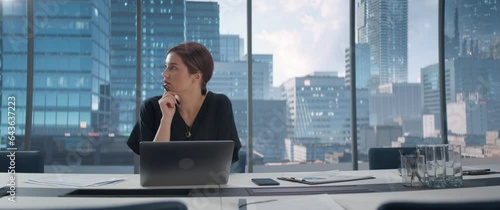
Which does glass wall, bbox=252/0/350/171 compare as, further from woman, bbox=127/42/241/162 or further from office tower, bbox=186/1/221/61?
woman, bbox=127/42/241/162

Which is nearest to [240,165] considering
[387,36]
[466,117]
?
[387,36]

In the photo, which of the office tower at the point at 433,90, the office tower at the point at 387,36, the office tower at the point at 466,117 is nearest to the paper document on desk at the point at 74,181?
the office tower at the point at 387,36

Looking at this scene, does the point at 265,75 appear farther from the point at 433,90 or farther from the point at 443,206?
the point at 443,206

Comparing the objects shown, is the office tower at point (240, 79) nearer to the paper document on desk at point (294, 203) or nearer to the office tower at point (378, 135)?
the office tower at point (378, 135)

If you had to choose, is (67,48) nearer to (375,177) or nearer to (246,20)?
(246,20)

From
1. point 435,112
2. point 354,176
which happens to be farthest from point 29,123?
point 435,112

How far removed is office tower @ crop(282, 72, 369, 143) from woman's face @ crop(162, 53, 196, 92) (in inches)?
85.6

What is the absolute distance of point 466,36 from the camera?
15.4 ft

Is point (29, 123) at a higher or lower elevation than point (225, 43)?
lower

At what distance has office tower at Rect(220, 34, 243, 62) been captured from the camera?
13.5 feet

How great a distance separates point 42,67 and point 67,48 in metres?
→ 0.40

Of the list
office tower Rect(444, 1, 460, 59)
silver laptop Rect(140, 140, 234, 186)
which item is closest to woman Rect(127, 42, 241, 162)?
silver laptop Rect(140, 140, 234, 186)

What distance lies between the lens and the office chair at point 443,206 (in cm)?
62

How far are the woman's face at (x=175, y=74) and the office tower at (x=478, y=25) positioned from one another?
13.0ft
